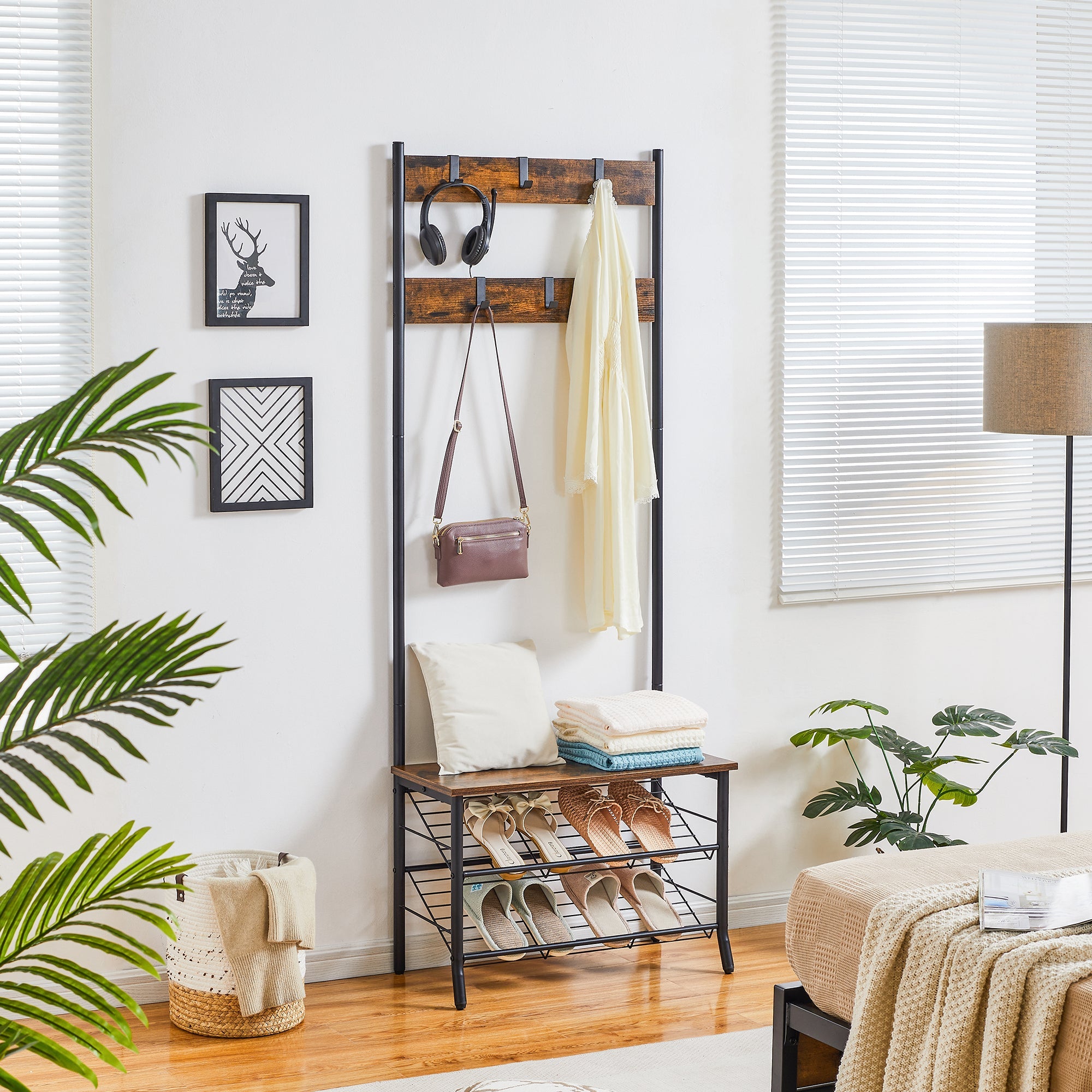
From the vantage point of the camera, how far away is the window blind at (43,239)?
3.22m

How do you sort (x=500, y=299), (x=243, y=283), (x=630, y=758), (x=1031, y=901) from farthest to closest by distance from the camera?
(x=500, y=299) < (x=630, y=758) < (x=243, y=283) < (x=1031, y=901)

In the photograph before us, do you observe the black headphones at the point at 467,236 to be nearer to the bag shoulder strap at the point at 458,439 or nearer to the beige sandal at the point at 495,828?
the bag shoulder strap at the point at 458,439

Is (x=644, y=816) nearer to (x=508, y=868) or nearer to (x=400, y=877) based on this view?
(x=508, y=868)

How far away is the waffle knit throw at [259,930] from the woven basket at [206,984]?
20 mm

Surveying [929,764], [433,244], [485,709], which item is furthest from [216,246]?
[929,764]

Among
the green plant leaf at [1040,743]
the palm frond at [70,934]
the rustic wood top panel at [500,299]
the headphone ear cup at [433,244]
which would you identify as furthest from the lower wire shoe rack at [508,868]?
the palm frond at [70,934]

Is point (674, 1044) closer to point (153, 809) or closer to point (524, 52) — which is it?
point (153, 809)

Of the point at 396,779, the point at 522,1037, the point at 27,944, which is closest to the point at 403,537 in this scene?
the point at 396,779

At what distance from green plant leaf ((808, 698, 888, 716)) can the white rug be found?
1023 millimetres

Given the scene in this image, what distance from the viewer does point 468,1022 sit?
3.27 m

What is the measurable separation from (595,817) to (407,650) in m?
0.63

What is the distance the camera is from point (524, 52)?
3.61 metres

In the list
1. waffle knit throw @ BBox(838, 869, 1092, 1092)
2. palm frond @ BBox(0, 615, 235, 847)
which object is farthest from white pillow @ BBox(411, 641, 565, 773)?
palm frond @ BBox(0, 615, 235, 847)

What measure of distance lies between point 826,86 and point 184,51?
1.74m
